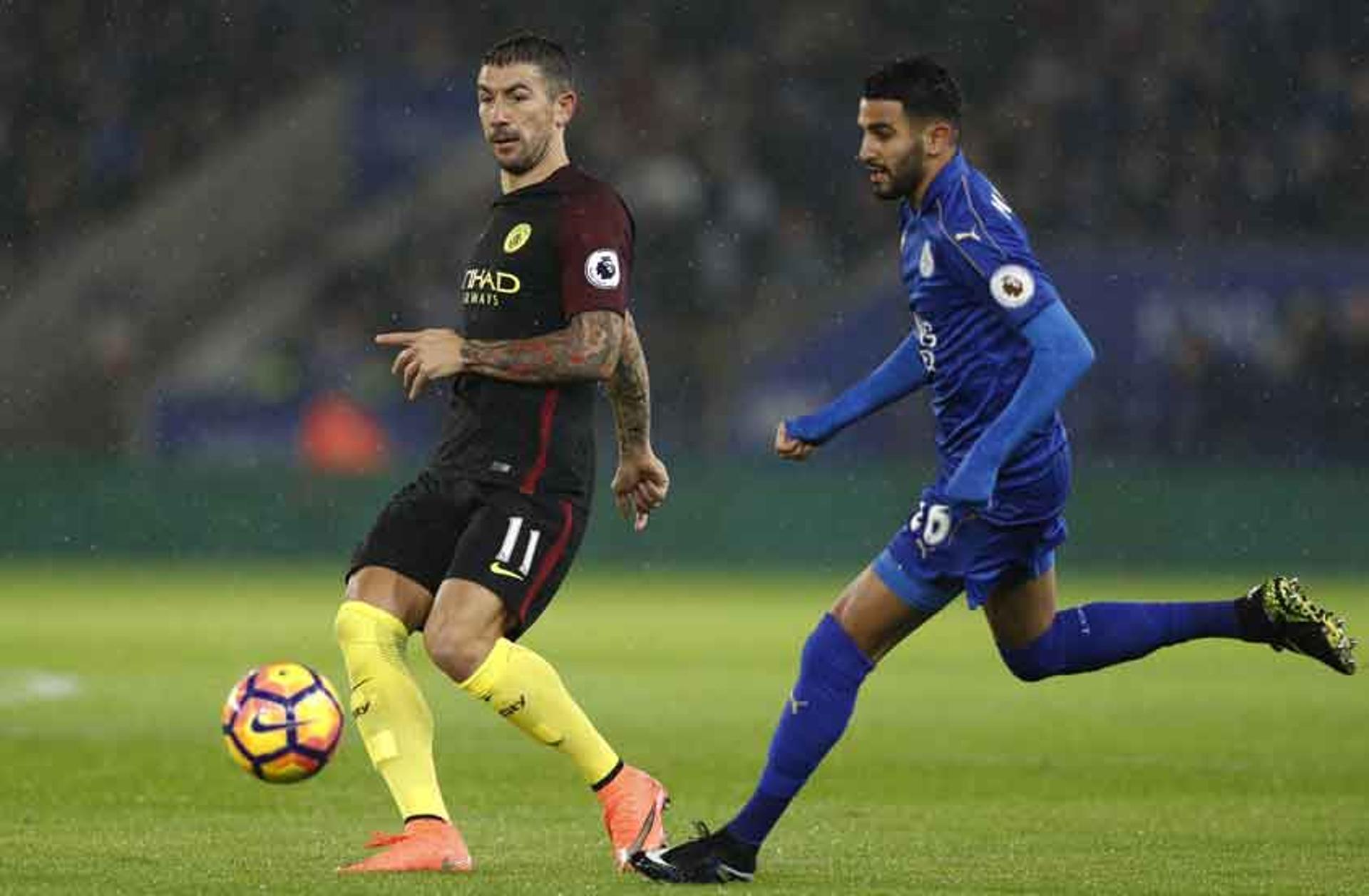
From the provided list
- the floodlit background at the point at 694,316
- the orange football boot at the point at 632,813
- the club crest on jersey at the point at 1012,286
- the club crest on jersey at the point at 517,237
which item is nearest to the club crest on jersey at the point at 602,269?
the club crest on jersey at the point at 517,237

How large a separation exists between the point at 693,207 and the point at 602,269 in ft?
64.0

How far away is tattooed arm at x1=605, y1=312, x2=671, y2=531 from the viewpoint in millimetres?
7332

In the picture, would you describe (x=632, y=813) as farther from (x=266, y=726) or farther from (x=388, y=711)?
(x=266, y=726)

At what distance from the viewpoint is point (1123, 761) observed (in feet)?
34.7

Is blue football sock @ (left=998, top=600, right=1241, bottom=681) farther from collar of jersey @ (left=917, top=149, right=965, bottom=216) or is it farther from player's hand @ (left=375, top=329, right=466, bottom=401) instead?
player's hand @ (left=375, top=329, right=466, bottom=401)

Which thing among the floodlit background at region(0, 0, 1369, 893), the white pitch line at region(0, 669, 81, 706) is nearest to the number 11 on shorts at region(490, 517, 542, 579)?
the floodlit background at region(0, 0, 1369, 893)

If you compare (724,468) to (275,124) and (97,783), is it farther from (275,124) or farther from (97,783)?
(97,783)

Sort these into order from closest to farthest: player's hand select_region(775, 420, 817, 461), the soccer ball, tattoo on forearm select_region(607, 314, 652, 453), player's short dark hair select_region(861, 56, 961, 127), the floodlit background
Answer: player's short dark hair select_region(861, 56, 961, 127) < player's hand select_region(775, 420, 817, 461) < the soccer ball < tattoo on forearm select_region(607, 314, 652, 453) < the floodlit background

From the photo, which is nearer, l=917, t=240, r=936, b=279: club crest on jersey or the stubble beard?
l=917, t=240, r=936, b=279: club crest on jersey

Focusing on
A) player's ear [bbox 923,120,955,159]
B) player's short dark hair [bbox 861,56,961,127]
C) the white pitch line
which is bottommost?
the white pitch line

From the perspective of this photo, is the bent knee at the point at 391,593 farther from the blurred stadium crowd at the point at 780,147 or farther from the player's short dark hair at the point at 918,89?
the blurred stadium crowd at the point at 780,147

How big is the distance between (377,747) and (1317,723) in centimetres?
668

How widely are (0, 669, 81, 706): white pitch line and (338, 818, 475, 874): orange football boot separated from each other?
6.33 m

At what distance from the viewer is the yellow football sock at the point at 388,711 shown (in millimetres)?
6820
